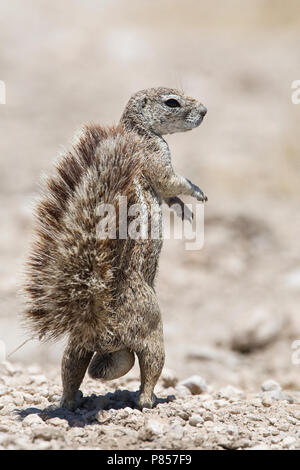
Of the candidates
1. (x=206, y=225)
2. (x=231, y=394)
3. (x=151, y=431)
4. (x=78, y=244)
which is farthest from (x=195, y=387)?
(x=206, y=225)

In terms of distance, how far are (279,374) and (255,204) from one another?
15.3 feet

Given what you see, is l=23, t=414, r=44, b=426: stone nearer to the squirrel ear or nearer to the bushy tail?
the bushy tail

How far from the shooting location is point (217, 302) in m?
9.25

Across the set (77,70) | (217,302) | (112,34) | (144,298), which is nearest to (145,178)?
(144,298)

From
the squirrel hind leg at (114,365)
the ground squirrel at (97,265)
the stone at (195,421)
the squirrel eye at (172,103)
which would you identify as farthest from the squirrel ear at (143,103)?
the stone at (195,421)

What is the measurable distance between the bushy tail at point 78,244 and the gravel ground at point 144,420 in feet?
1.59

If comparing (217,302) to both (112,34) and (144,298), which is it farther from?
(112,34)

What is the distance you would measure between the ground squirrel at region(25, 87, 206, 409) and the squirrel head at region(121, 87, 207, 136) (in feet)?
0.65

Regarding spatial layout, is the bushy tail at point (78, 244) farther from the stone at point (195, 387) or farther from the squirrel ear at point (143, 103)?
the stone at point (195, 387)

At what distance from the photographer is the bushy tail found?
389 centimetres

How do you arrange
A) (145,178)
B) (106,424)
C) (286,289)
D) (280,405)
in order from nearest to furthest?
(106,424) < (145,178) < (280,405) < (286,289)

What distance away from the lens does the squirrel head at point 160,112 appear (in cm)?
451

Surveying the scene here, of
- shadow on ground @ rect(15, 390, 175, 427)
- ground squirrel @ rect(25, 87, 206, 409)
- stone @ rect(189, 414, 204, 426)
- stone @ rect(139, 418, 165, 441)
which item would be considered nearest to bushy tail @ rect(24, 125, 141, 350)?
ground squirrel @ rect(25, 87, 206, 409)

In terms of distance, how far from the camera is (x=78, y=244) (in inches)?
153
